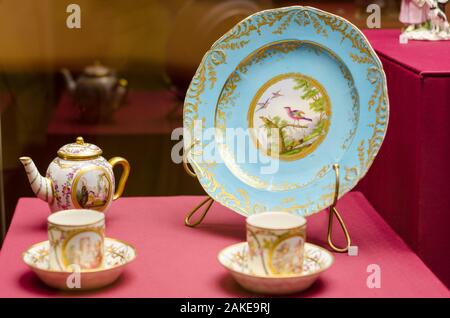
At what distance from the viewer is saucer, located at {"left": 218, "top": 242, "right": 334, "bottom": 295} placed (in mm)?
1087

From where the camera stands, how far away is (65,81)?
2160 millimetres

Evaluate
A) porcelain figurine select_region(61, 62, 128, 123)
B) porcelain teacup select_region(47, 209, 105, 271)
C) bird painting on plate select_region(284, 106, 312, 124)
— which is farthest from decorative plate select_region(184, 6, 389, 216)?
porcelain figurine select_region(61, 62, 128, 123)

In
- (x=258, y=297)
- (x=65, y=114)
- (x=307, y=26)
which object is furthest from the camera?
(x=65, y=114)

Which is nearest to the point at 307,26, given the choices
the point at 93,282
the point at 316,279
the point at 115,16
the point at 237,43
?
the point at 237,43

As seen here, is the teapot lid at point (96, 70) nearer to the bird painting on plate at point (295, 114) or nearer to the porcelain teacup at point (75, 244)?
the bird painting on plate at point (295, 114)

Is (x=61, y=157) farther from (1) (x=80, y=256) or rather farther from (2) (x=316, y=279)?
(2) (x=316, y=279)

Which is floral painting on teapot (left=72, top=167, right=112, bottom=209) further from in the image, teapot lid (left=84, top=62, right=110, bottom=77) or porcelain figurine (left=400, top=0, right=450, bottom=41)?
teapot lid (left=84, top=62, right=110, bottom=77)

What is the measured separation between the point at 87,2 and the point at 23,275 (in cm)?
111

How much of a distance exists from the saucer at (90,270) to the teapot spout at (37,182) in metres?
0.16

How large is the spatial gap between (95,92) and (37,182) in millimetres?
843

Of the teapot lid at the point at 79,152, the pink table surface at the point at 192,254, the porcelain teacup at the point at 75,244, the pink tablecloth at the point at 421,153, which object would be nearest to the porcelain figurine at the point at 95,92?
the pink table surface at the point at 192,254

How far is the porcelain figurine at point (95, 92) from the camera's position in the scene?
2154 millimetres

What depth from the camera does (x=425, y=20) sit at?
1.61 m

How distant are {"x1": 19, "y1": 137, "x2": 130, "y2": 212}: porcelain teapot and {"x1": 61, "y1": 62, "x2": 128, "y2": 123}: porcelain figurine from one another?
787mm
